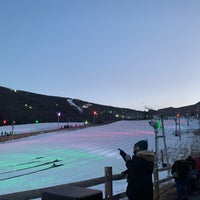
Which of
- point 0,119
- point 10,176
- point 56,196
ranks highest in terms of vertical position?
point 0,119

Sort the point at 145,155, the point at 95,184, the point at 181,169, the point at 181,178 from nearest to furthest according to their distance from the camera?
the point at 145,155
the point at 95,184
the point at 181,178
the point at 181,169

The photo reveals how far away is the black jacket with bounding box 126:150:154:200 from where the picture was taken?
6348 millimetres

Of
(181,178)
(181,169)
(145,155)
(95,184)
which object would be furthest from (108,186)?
(181,169)

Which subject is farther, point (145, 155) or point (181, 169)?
point (181, 169)

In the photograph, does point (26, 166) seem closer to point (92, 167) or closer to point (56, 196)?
point (92, 167)

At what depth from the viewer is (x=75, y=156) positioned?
34.6m

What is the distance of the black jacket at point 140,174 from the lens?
20.8ft

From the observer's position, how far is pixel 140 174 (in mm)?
6391

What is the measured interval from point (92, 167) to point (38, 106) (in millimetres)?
154570

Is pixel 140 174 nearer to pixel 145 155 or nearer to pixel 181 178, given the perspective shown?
pixel 145 155

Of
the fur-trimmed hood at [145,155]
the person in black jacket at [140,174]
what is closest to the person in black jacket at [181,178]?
the person in black jacket at [140,174]

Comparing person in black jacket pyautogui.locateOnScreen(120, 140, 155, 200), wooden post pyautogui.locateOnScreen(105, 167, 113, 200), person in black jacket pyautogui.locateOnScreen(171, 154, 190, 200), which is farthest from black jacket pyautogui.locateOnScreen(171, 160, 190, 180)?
person in black jacket pyautogui.locateOnScreen(120, 140, 155, 200)

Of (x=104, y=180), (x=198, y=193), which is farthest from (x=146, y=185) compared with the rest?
(x=198, y=193)

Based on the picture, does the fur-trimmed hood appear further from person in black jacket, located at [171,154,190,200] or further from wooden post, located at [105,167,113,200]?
person in black jacket, located at [171,154,190,200]
